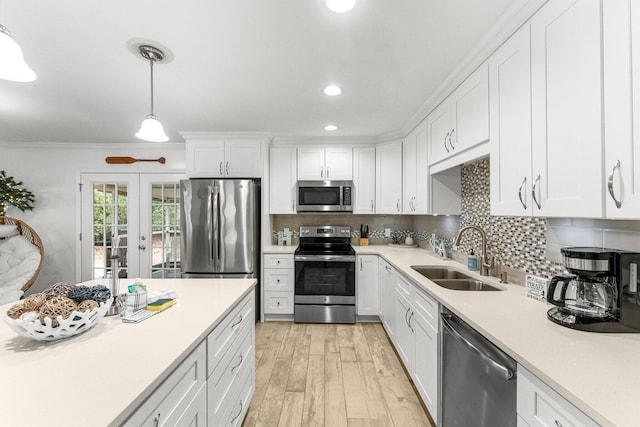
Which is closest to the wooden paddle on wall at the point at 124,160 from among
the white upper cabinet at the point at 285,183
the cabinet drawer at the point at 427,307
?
the white upper cabinet at the point at 285,183

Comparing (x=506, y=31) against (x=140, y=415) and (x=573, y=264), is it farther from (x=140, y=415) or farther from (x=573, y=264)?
(x=140, y=415)

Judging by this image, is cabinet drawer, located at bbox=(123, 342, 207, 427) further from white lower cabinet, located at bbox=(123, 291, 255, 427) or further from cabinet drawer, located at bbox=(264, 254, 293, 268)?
cabinet drawer, located at bbox=(264, 254, 293, 268)

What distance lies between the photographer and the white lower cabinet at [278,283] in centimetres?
351

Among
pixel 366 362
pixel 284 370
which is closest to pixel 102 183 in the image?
pixel 284 370

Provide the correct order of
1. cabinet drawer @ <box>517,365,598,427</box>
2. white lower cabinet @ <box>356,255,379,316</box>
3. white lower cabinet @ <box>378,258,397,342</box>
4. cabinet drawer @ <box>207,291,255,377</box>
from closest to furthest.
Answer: cabinet drawer @ <box>517,365,598,427</box>, cabinet drawer @ <box>207,291,255,377</box>, white lower cabinet @ <box>378,258,397,342</box>, white lower cabinet @ <box>356,255,379,316</box>

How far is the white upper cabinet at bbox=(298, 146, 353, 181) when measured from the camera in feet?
12.4

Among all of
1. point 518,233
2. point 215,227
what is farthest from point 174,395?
point 215,227

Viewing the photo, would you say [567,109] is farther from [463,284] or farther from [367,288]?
[367,288]

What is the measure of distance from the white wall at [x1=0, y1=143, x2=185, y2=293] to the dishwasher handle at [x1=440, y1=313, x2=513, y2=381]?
13.1ft

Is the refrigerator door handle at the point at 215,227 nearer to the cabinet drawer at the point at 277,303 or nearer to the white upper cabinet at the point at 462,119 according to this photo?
the cabinet drawer at the point at 277,303

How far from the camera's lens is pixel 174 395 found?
0.96 meters

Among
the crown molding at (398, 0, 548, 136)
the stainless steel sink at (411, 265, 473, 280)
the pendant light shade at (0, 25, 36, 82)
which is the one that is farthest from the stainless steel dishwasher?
the pendant light shade at (0, 25, 36, 82)

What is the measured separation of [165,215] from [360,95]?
332 centimetres

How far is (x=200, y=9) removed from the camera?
4.68ft
